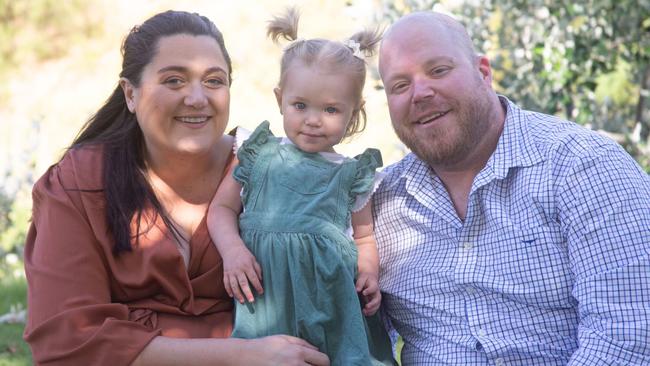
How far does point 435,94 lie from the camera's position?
3.11 metres

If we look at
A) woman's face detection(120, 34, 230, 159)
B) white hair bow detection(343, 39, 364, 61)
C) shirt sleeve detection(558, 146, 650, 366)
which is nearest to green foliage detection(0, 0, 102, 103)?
woman's face detection(120, 34, 230, 159)

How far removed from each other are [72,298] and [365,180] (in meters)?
1.06

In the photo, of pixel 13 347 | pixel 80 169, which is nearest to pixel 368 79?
pixel 13 347

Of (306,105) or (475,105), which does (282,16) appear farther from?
(475,105)

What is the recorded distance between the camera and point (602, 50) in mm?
5195

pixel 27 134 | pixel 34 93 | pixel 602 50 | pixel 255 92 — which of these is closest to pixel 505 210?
pixel 602 50

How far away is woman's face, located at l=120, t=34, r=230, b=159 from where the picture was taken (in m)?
3.18

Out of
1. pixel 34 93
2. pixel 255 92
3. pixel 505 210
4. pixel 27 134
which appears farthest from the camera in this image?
pixel 34 93

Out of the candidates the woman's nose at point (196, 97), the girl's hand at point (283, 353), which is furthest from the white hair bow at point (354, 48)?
the girl's hand at point (283, 353)

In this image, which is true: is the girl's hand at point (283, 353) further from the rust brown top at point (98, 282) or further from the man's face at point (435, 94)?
the man's face at point (435, 94)

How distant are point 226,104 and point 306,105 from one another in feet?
1.04

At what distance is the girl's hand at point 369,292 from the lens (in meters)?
3.10

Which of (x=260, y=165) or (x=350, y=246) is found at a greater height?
(x=260, y=165)

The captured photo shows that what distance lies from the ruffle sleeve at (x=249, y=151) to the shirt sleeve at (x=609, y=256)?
1.05 meters
